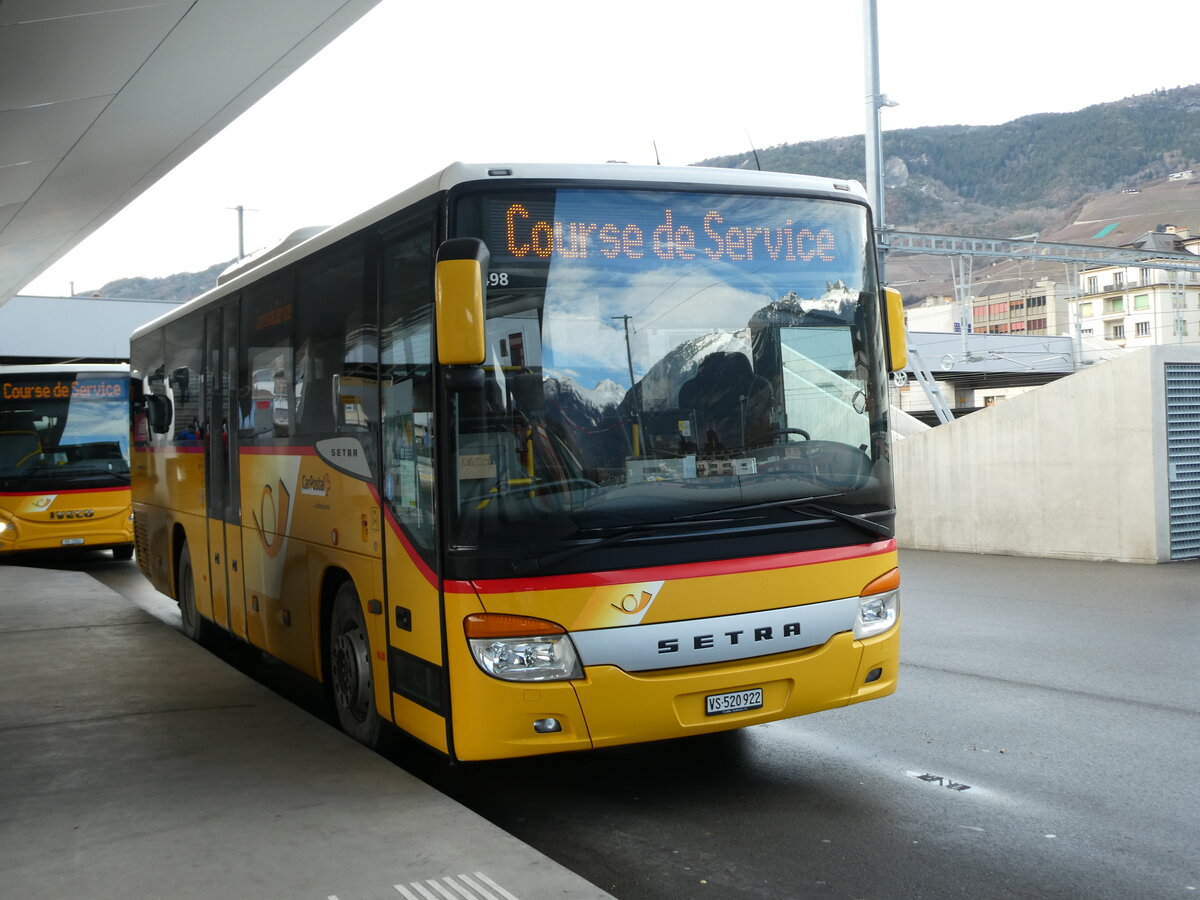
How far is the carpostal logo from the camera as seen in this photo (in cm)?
698

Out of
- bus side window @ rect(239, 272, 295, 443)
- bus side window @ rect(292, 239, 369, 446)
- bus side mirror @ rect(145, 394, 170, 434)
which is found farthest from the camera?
bus side mirror @ rect(145, 394, 170, 434)

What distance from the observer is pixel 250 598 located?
8805 millimetres

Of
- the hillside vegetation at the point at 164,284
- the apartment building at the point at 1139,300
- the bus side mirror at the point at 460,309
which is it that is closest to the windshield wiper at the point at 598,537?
the bus side mirror at the point at 460,309

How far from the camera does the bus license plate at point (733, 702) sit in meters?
5.59

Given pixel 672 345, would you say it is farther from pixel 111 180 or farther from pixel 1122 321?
pixel 1122 321

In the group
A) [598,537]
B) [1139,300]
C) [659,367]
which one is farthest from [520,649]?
[1139,300]

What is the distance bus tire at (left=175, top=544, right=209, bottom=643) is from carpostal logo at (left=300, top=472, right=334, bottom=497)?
13.0 ft

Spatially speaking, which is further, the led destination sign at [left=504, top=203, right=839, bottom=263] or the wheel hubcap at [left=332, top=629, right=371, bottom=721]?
the wheel hubcap at [left=332, top=629, right=371, bottom=721]

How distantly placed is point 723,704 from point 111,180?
12.1 m

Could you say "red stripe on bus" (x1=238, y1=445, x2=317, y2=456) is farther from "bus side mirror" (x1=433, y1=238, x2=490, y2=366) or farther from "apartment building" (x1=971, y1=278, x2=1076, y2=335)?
"apartment building" (x1=971, y1=278, x2=1076, y2=335)

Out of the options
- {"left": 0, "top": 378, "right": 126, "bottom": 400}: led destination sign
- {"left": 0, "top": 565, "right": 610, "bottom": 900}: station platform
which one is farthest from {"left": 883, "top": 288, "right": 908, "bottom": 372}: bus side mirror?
{"left": 0, "top": 378, "right": 126, "bottom": 400}: led destination sign

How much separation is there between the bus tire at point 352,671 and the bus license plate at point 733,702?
1.95 metres

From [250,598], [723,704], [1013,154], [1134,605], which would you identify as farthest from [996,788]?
[1013,154]

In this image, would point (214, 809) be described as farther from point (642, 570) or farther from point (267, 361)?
point (267, 361)
